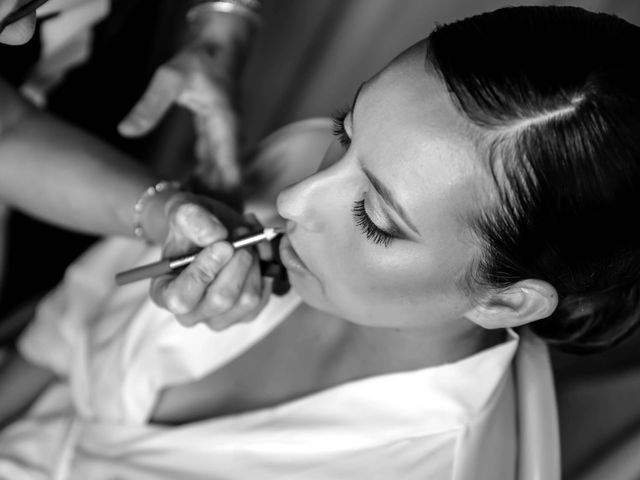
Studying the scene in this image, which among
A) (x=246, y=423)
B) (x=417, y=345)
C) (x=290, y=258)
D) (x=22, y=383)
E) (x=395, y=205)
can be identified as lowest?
(x=22, y=383)

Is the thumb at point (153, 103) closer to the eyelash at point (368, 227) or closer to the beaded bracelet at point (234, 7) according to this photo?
the beaded bracelet at point (234, 7)

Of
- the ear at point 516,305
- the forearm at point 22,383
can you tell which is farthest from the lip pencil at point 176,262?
the forearm at point 22,383

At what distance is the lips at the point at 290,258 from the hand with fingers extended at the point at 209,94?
24cm

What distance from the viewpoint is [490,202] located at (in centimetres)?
65

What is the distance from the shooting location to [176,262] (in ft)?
2.60

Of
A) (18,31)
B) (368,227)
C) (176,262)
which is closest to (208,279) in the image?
(176,262)

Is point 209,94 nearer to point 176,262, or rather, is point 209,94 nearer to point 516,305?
point 176,262

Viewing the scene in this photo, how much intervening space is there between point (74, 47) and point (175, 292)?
58cm

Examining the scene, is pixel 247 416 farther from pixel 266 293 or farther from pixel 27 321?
pixel 27 321

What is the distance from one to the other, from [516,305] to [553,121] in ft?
0.64

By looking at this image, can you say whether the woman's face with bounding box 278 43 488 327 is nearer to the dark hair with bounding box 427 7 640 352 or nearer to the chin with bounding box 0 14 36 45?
the dark hair with bounding box 427 7 640 352

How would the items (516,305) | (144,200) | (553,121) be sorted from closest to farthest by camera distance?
(553,121), (516,305), (144,200)

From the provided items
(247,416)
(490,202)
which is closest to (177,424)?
(247,416)

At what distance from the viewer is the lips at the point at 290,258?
2.55ft
